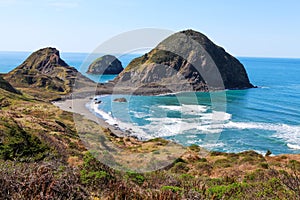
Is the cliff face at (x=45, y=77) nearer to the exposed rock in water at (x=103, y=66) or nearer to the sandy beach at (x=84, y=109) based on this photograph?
the sandy beach at (x=84, y=109)

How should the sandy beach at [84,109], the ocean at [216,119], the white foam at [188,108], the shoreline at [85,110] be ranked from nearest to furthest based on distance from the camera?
the ocean at [216,119] < the shoreline at [85,110] < the sandy beach at [84,109] < the white foam at [188,108]

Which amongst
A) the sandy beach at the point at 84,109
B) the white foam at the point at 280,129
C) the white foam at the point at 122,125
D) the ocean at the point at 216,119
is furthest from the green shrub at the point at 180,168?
the white foam at the point at 280,129

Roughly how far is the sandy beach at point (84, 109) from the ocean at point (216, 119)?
226 centimetres

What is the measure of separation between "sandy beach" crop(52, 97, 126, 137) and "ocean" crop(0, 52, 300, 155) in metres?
2.26

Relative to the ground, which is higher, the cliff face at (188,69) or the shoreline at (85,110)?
the cliff face at (188,69)

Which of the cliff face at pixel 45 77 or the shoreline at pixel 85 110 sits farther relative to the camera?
the cliff face at pixel 45 77

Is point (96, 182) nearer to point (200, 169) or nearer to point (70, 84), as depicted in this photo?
point (200, 169)

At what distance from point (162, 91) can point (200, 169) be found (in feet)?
267

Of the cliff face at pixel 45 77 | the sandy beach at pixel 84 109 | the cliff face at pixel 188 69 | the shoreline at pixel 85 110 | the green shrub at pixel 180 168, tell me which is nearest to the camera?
the green shrub at pixel 180 168

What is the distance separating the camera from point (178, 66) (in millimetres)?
119312

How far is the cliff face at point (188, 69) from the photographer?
360 feet

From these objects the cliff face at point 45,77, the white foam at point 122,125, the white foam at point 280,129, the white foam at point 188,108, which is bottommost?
the white foam at point 122,125

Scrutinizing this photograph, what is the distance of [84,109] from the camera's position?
2864 inches

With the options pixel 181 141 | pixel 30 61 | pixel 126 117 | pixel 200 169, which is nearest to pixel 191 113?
pixel 126 117
